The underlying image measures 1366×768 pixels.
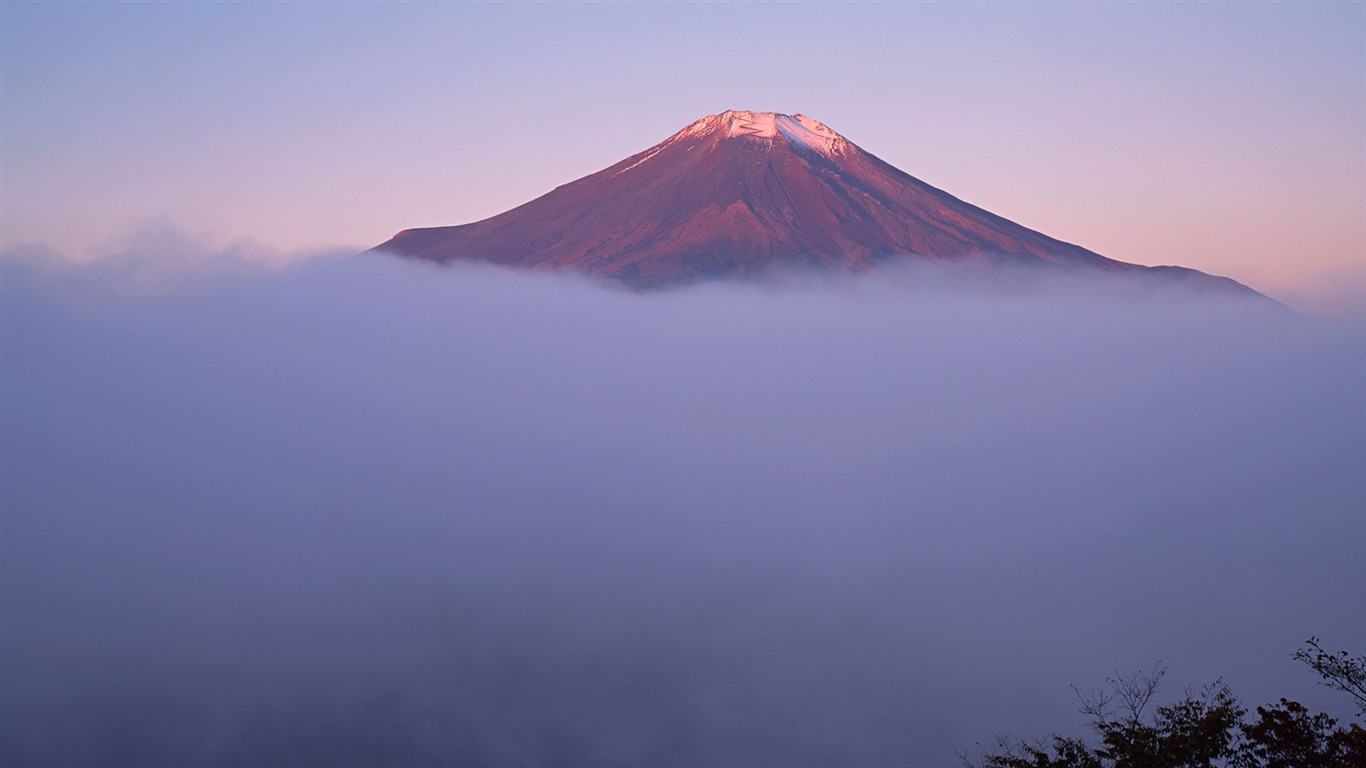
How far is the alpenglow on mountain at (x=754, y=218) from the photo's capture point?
3568 inches

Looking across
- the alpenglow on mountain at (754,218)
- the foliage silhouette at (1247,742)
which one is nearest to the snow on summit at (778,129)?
the alpenglow on mountain at (754,218)

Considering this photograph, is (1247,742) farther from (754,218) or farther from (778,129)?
(778,129)

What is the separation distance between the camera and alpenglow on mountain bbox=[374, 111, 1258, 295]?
297 feet

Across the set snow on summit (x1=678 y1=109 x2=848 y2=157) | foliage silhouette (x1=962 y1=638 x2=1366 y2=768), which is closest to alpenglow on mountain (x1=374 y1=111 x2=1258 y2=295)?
snow on summit (x1=678 y1=109 x2=848 y2=157)

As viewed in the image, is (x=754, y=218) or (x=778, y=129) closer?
(x=754, y=218)

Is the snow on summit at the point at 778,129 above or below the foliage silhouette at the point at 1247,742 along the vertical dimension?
above

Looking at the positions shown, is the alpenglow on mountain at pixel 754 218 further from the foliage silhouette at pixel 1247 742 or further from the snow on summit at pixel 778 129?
the foliage silhouette at pixel 1247 742

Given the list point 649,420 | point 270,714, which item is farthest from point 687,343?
point 270,714

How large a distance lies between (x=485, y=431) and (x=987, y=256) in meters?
79.0

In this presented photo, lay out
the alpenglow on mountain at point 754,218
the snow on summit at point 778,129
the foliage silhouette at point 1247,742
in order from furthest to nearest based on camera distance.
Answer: the snow on summit at point 778,129, the alpenglow on mountain at point 754,218, the foliage silhouette at point 1247,742

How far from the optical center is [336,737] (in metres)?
83.5

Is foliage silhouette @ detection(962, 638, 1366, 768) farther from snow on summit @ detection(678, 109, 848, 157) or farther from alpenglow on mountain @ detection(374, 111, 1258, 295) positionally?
snow on summit @ detection(678, 109, 848, 157)

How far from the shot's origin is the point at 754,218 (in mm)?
90500

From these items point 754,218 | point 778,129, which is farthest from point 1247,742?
point 778,129
